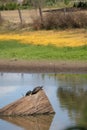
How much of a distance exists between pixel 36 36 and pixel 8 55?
363 inches

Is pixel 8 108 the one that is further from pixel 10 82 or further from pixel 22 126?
pixel 10 82

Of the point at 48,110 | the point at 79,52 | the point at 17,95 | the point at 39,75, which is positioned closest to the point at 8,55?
the point at 79,52

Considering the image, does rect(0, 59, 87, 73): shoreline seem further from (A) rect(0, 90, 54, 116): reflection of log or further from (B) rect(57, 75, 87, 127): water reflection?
(A) rect(0, 90, 54, 116): reflection of log

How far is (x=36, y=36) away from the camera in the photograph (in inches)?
1271

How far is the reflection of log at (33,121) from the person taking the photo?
10.9 metres

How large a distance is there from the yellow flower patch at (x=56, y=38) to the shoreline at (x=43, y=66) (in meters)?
5.83

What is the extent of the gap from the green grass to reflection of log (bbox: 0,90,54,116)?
9856mm

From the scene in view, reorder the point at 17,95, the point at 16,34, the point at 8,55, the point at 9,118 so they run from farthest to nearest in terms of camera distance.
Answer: the point at 16,34
the point at 8,55
the point at 17,95
the point at 9,118

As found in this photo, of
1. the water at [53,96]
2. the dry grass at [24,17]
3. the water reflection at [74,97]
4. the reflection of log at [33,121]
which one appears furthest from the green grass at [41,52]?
the dry grass at [24,17]

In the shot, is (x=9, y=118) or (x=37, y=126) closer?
(x=37, y=126)

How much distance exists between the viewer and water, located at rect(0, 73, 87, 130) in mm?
11062

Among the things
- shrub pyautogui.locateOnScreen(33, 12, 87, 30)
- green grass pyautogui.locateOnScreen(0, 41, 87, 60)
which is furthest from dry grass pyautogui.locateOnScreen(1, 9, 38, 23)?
green grass pyautogui.locateOnScreen(0, 41, 87, 60)

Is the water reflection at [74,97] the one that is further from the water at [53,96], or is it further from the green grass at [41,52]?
the green grass at [41,52]

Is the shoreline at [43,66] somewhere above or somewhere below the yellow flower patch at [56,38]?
above
